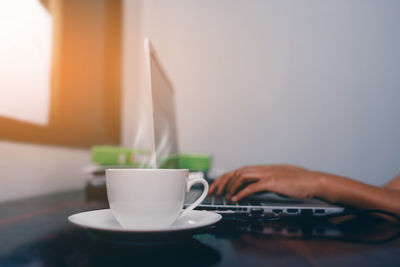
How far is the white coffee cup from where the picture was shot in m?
0.42

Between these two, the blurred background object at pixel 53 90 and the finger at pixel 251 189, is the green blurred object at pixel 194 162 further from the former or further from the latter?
the finger at pixel 251 189

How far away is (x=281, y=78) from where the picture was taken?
1769 millimetres

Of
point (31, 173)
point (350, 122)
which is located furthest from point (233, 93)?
point (31, 173)

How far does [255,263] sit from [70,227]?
34 centimetres

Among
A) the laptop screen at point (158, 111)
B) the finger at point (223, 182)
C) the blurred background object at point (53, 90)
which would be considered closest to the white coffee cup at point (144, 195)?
the laptop screen at point (158, 111)

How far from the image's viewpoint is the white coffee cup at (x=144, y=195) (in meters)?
0.42

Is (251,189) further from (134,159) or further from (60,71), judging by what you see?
(60,71)

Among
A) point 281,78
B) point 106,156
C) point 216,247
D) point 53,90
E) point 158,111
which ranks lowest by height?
point 216,247

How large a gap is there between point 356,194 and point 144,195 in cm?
58

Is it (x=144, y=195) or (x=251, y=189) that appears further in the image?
(x=251, y=189)

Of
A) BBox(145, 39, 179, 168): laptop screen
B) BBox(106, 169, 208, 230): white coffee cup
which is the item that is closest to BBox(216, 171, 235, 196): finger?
BBox(145, 39, 179, 168): laptop screen

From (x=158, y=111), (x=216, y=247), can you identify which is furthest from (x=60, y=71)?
(x=216, y=247)

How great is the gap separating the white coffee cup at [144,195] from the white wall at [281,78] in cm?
135

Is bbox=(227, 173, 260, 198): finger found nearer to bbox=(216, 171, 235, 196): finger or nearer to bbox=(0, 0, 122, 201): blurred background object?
bbox=(216, 171, 235, 196): finger
